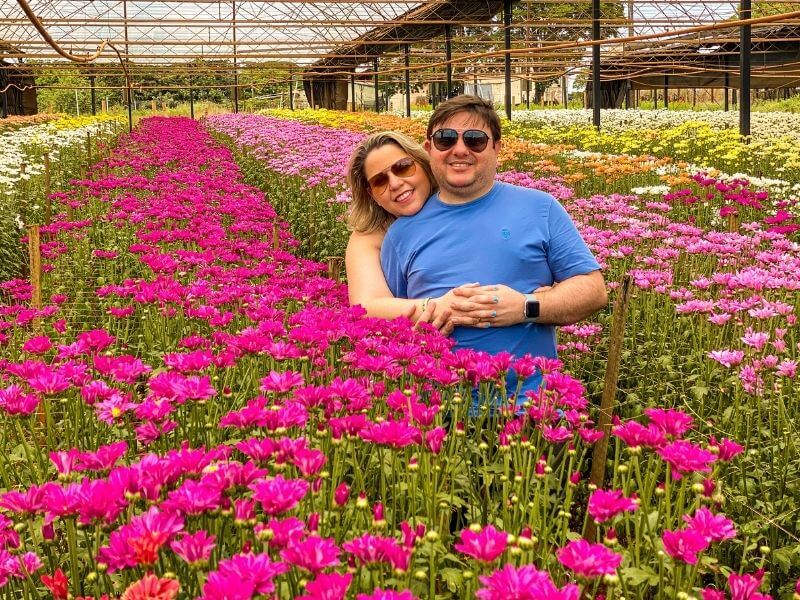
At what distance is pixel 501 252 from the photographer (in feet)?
11.1

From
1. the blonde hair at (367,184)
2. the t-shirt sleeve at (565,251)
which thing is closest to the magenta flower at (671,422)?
the t-shirt sleeve at (565,251)

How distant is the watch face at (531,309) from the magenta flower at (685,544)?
177 cm

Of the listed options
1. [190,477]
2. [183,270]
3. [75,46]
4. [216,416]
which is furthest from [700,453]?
[75,46]

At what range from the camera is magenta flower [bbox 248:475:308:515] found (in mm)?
1431

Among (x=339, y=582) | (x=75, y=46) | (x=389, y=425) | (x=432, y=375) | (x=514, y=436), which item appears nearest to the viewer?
(x=339, y=582)

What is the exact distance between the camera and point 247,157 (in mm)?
14906

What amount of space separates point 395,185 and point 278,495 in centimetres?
238

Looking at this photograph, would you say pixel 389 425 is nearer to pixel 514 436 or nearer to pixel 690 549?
pixel 514 436

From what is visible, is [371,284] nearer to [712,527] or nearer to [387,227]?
[387,227]

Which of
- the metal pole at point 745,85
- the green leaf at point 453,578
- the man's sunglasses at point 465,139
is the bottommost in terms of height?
the green leaf at point 453,578

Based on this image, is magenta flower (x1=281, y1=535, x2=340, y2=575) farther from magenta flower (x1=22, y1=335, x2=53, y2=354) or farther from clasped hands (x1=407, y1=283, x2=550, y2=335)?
clasped hands (x1=407, y1=283, x2=550, y2=335)

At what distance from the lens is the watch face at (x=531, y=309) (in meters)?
3.18

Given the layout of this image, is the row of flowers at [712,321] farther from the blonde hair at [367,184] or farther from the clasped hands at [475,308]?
the blonde hair at [367,184]

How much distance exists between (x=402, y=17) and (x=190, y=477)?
2992 centimetres
